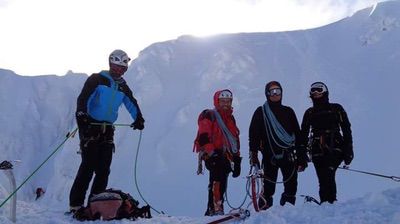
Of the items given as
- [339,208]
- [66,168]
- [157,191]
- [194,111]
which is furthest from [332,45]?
[339,208]

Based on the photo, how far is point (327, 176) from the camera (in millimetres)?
5145

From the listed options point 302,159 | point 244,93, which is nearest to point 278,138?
point 302,159

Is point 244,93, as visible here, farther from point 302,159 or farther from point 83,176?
point 83,176

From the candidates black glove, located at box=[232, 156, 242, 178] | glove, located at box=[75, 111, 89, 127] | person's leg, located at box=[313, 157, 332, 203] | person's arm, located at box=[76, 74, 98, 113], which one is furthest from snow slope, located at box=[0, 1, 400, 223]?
glove, located at box=[75, 111, 89, 127]

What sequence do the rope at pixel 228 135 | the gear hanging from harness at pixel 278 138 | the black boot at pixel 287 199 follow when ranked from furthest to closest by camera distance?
1. the rope at pixel 228 135
2. the gear hanging from harness at pixel 278 138
3. the black boot at pixel 287 199

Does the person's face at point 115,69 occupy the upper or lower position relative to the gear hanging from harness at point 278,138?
upper

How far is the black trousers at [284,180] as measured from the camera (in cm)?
537

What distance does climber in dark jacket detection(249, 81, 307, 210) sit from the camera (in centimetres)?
539

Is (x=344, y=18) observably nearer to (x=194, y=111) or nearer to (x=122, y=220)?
(x=194, y=111)

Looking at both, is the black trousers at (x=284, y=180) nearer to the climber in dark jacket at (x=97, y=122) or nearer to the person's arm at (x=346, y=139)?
the person's arm at (x=346, y=139)

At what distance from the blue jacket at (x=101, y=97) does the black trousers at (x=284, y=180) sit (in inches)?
73.0

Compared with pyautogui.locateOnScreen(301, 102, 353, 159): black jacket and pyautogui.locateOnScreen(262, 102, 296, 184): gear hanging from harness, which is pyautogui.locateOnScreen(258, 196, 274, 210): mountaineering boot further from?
pyautogui.locateOnScreen(301, 102, 353, 159): black jacket

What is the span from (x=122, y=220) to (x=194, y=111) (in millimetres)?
15884

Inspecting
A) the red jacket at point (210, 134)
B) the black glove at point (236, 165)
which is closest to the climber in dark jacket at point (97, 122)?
the red jacket at point (210, 134)
